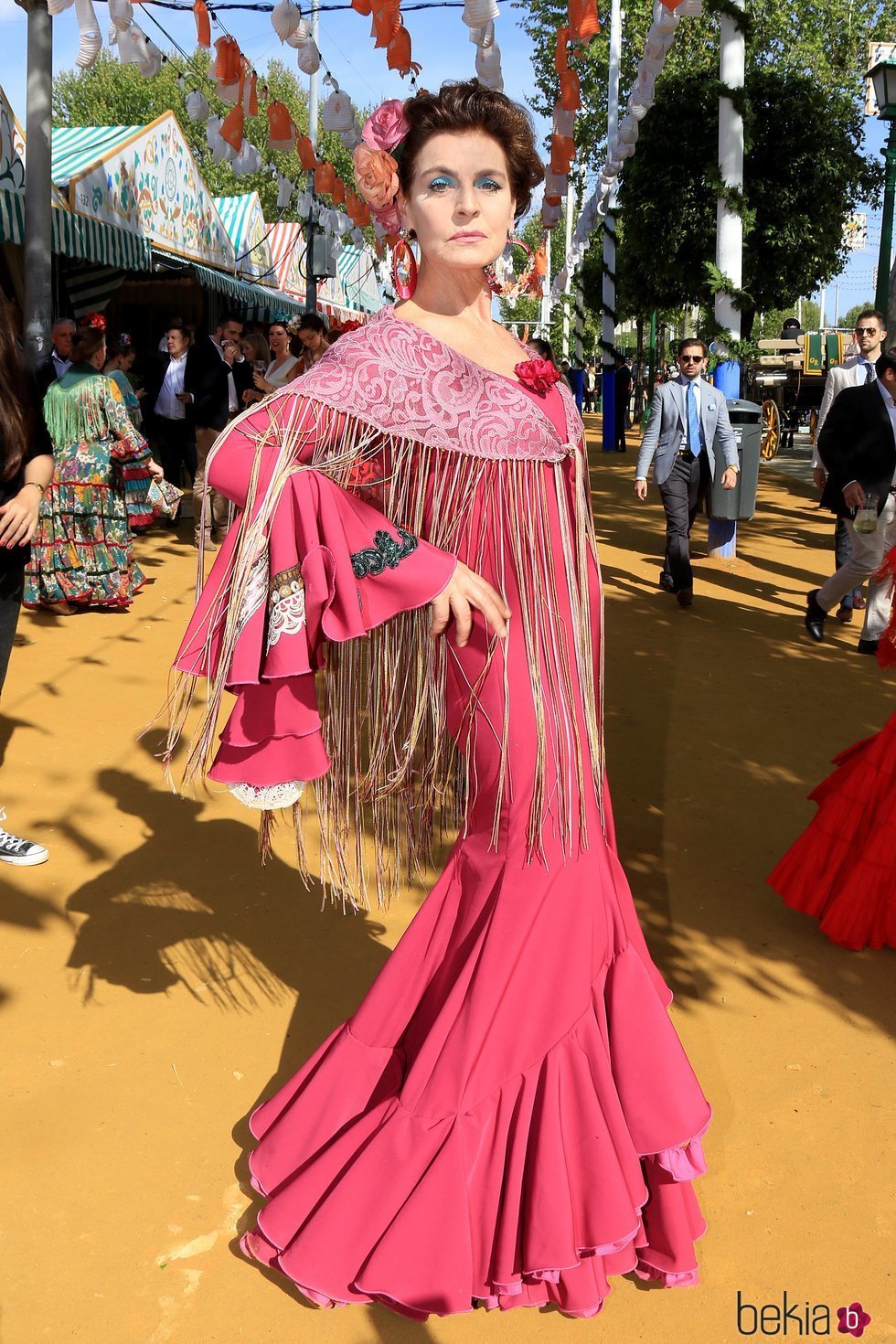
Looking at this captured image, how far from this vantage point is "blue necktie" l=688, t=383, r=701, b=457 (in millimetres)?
9133

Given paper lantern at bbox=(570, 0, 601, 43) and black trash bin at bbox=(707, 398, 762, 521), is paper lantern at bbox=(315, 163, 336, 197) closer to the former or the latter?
black trash bin at bbox=(707, 398, 762, 521)

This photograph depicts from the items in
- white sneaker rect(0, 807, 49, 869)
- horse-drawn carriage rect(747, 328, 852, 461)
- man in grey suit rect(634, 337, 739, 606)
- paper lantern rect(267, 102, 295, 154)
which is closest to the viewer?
white sneaker rect(0, 807, 49, 869)

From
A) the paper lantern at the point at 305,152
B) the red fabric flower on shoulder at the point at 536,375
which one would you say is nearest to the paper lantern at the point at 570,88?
the paper lantern at the point at 305,152

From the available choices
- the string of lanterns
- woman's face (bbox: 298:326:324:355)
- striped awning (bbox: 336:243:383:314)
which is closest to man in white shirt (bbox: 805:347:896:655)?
the string of lanterns

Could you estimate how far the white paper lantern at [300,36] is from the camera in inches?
364

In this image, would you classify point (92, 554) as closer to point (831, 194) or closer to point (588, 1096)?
point (588, 1096)

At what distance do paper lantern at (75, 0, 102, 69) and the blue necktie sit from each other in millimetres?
4889

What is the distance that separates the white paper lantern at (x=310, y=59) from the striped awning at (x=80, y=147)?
7.98 feet

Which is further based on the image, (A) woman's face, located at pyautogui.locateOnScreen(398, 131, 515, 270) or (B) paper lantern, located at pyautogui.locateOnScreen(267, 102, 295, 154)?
(B) paper lantern, located at pyautogui.locateOnScreen(267, 102, 295, 154)

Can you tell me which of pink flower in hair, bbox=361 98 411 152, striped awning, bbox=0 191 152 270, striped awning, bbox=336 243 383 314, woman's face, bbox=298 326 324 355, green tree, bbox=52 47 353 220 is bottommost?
pink flower in hair, bbox=361 98 411 152

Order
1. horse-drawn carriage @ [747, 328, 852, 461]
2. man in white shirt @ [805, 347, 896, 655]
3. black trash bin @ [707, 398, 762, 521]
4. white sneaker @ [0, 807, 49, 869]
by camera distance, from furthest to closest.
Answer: horse-drawn carriage @ [747, 328, 852, 461]
black trash bin @ [707, 398, 762, 521]
man in white shirt @ [805, 347, 896, 655]
white sneaker @ [0, 807, 49, 869]

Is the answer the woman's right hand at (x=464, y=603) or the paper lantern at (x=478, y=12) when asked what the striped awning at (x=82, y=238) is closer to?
the paper lantern at (x=478, y=12)

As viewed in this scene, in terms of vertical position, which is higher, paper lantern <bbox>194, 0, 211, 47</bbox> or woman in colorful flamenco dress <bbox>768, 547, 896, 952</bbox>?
paper lantern <bbox>194, 0, 211, 47</bbox>

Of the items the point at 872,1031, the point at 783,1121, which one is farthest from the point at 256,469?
the point at 872,1031
